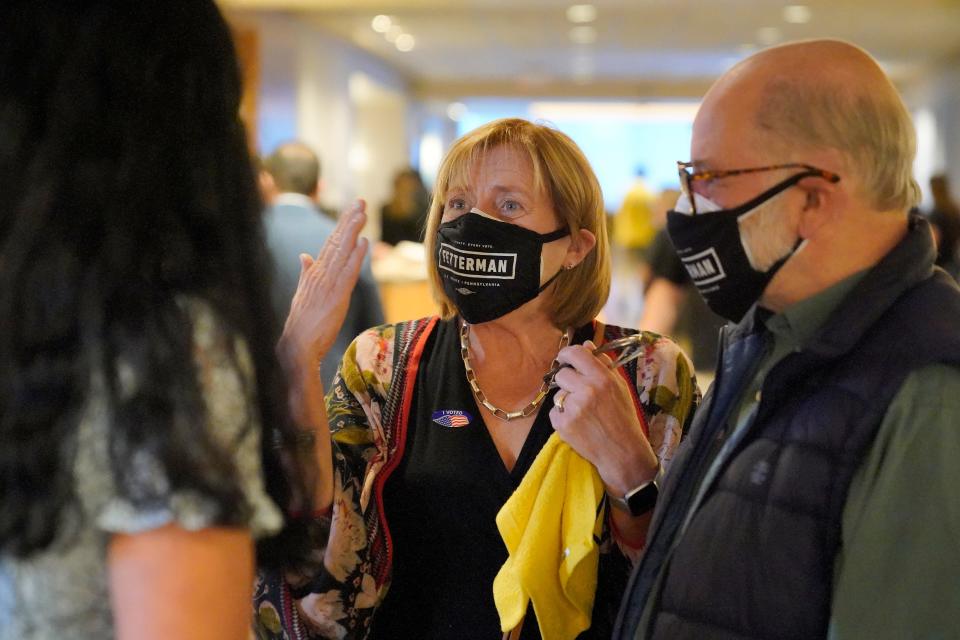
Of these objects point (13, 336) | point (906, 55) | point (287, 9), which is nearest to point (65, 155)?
point (13, 336)

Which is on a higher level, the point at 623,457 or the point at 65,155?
the point at 65,155

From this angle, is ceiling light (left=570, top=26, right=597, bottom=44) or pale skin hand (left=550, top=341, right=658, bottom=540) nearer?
pale skin hand (left=550, top=341, right=658, bottom=540)

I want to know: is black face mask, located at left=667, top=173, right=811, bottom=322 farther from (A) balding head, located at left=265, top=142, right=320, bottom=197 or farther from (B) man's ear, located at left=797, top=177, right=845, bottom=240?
(A) balding head, located at left=265, top=142, right=320, bottom=197

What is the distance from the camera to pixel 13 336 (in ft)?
2.83

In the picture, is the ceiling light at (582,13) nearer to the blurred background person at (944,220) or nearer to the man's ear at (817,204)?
the blurred background person at (944,220)

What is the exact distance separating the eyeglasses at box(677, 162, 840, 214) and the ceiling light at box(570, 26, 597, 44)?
34.6 feet

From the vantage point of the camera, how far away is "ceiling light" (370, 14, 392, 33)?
11.2 m

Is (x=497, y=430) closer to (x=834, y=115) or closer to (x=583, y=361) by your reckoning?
(x=583, y=361)

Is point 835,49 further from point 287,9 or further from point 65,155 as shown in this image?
point 287,9

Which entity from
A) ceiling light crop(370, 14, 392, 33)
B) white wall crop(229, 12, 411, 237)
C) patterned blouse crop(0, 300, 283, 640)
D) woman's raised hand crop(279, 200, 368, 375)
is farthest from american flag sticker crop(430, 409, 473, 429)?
ceiling light crop(370, 14, 392, 33)

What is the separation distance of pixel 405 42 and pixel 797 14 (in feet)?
16.6

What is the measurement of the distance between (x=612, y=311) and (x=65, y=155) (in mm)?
8289

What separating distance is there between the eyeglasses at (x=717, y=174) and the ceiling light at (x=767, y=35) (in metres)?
10.8

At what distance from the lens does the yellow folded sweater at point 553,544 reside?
5.37 ft
